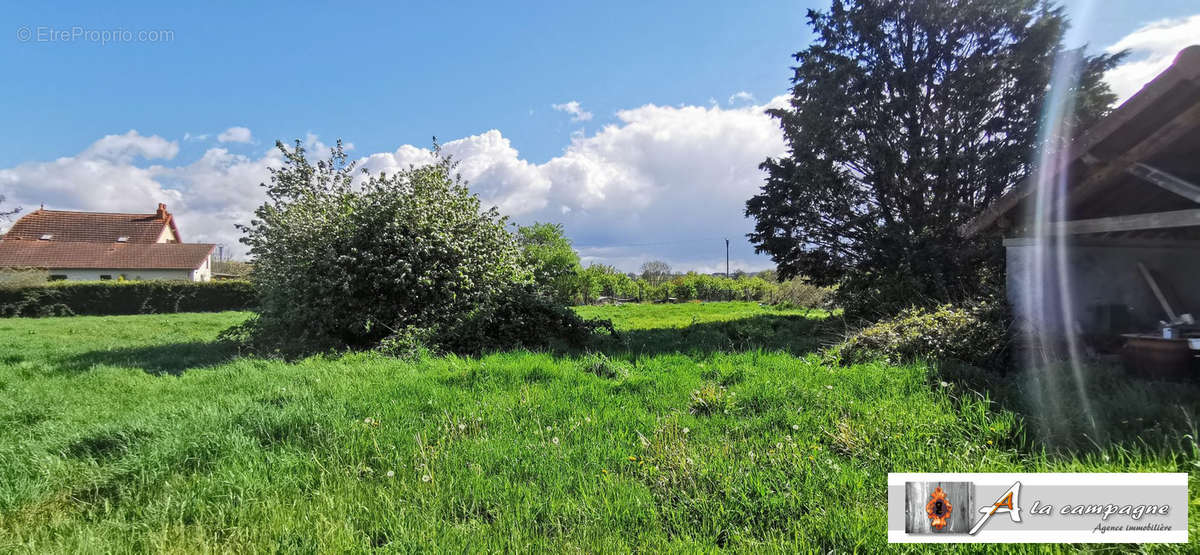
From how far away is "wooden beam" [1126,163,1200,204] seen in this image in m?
4.34

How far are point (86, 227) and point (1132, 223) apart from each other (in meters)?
54.0

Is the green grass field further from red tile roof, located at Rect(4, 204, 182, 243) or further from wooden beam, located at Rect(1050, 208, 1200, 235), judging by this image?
red tile roof, located at Rect(4, 204, 182, 243)

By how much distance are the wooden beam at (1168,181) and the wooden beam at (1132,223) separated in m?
0.18

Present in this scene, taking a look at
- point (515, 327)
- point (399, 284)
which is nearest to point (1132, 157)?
point (515, 327)

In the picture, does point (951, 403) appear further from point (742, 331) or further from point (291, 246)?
point (291, 246)

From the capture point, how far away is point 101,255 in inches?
1326

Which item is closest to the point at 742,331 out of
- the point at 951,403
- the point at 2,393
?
the point at 951,403

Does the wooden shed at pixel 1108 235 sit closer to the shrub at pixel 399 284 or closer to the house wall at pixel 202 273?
the shrub at pixel 399 284

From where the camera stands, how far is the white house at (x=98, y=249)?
105 feet

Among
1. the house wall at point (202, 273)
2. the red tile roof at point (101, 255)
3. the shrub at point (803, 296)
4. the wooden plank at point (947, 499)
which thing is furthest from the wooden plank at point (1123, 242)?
the house wall at point (202, 273)

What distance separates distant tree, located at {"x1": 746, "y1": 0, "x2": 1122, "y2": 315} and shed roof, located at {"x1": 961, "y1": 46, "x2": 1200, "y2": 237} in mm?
3017

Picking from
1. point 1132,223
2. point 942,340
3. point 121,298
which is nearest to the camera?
point 1132,223

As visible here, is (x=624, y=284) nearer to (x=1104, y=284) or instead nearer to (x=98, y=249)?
(x=1104, y=284)

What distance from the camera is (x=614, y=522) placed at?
87.6 inches
